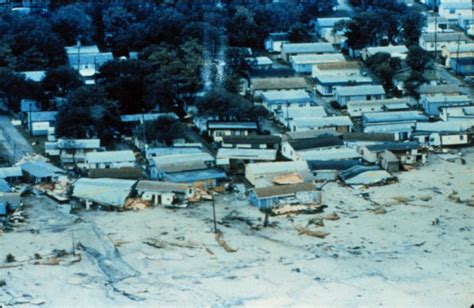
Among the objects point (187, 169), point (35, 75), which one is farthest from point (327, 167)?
point (35, 75)

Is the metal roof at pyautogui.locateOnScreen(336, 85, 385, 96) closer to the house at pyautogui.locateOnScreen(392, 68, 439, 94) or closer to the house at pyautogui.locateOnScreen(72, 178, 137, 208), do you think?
the house at pyautogui.locateOnScreen(392, 68, 439, 94)

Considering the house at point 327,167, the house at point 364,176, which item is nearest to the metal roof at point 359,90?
the house at point 327,167

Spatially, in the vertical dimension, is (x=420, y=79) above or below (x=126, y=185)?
above

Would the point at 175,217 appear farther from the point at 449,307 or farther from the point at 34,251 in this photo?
the point at 449,307

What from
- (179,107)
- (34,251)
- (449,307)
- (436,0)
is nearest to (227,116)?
(179,107)

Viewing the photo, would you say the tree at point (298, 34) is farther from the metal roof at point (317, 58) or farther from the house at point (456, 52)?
the house at point (456, 52)
